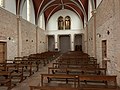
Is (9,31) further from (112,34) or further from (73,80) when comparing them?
(112,34)

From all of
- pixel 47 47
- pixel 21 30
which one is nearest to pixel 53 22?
pixel 47 47

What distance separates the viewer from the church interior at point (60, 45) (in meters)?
6.82

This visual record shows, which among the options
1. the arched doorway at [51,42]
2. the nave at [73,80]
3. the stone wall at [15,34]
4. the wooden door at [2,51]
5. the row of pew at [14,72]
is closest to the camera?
the nave at [73,80]

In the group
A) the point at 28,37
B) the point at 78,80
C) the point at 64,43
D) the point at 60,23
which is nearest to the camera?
the point at 78,80

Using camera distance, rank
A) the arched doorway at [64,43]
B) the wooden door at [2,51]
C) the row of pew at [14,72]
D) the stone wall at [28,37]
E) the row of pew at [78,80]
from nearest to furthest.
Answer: the row of pew at [78,80]
the row of pew at [14,72]
the wooden door at [2,51]
the stone wall at [28,37]
the arched doorway at [64,43]

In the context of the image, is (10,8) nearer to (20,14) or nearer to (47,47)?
(20,14)

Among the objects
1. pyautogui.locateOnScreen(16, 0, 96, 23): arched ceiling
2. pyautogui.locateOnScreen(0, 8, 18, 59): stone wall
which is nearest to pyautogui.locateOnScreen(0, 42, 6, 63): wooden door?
pyautogui.locateOnScreen(0, 8, 18, 59): stone wall

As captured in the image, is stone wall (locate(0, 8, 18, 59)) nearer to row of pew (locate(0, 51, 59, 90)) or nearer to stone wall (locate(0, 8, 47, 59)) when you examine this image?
stone wall (locate(0, 8, 47, 59))

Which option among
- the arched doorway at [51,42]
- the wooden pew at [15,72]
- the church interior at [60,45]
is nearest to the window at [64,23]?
the church interior at [60,45]

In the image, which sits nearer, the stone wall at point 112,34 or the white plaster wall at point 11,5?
the stone wall at point 112,34

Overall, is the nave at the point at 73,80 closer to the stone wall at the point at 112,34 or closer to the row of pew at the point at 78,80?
the row of pew at the point at 78,80

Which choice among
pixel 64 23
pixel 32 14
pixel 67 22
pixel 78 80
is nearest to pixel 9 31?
pixel 32 14

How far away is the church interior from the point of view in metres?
6.82

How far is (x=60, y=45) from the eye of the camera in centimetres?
3058
